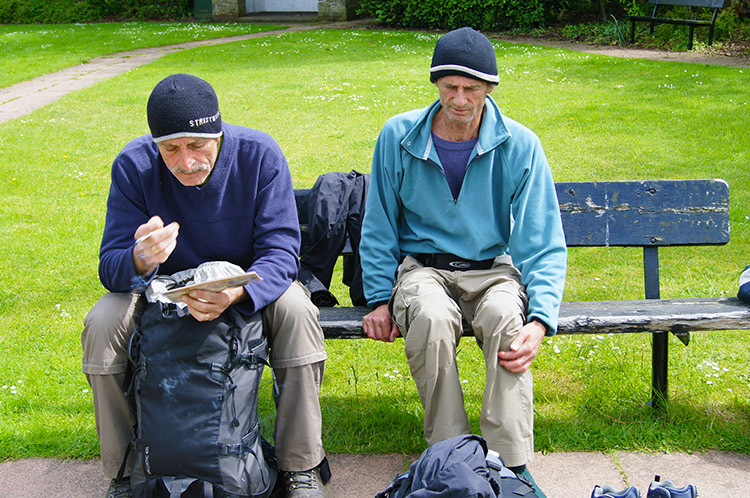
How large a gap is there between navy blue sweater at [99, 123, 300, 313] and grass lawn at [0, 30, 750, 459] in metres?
0.94

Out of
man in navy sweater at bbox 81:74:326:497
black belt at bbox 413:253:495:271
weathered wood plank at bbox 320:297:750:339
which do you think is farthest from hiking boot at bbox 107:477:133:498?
black belt at bbox 413:253:495:271

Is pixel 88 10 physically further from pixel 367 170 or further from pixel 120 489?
pixel 120 489

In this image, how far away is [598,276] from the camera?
197 inches

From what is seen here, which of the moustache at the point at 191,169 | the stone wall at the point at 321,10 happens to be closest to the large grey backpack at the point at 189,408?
the moustache at the point at 191,169

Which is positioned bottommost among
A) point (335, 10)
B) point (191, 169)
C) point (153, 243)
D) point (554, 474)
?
point (554, 474)

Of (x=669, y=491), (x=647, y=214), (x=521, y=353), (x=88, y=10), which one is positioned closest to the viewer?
(x=669, y=491)

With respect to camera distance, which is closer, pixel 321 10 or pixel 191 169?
pixel 191 169

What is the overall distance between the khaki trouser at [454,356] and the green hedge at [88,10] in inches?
933

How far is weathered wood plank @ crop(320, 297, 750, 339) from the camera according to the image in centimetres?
305

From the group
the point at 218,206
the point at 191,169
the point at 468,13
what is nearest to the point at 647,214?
the point at 218,206

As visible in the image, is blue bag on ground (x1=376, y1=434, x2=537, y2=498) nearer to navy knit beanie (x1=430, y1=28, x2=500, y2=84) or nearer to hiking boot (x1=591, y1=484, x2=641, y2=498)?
hiking boot (x1=591, y1=484, x2=641, y2=498)

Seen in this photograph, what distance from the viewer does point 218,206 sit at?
116 inches

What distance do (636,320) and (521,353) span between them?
1.93 feet

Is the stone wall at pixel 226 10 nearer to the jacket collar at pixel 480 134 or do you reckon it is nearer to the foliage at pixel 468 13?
the foliage at pixel 468 13
